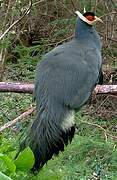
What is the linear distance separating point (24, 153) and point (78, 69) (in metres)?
1.17

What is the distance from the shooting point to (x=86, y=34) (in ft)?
11.0

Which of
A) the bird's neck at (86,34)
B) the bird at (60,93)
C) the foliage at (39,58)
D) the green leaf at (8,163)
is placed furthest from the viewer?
the foliage at (39,58)

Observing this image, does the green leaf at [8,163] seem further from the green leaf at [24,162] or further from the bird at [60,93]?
the bird at [60,93]

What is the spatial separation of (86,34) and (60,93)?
773 millimetres

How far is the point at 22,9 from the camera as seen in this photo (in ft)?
17.8

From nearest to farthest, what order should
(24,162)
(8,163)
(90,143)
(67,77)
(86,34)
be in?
(8,163), (24,162), (67,77), (86,34), (90,143)

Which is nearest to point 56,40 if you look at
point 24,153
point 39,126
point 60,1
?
point 60,1

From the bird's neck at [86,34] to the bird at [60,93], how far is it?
21 centimetres

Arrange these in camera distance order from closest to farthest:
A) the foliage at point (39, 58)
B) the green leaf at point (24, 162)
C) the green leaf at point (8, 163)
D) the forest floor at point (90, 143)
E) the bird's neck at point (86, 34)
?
the green leaf at point (8, 163), the green leaf at point (24, 162), the bird's neck at point (86, 34), the forest floor at point (90, 143), the foliage at point (39, 58)

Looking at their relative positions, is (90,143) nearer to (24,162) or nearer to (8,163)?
(24,162)

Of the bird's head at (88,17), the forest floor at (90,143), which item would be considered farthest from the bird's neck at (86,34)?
the forest floor at (90,143)

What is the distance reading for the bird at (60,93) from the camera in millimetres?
2432

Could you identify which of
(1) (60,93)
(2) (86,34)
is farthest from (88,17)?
(1) (60,93)

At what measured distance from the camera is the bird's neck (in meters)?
3.30
